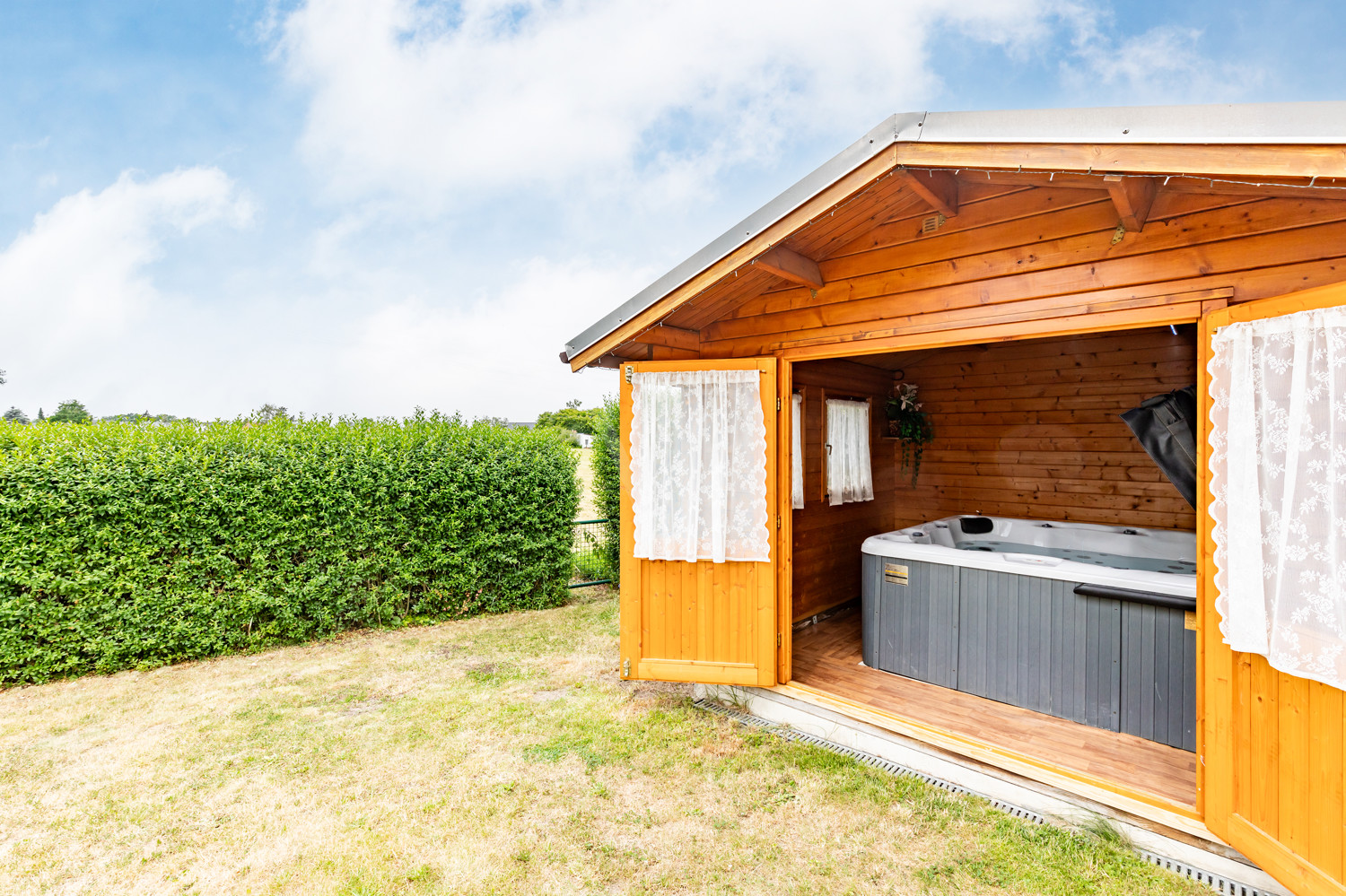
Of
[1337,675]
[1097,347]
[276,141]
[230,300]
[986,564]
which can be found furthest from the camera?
[230,300]

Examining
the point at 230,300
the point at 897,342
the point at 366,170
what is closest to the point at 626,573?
the point at 897,342

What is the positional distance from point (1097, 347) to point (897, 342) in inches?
129

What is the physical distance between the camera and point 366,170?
962 cm

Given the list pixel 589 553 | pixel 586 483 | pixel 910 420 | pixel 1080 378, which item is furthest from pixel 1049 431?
pixel 589 553

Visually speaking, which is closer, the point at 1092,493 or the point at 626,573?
the point at 626,573

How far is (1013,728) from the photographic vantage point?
128 inches

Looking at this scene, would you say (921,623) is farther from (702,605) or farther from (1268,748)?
(1268,748)

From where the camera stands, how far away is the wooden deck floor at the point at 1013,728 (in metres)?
2.75

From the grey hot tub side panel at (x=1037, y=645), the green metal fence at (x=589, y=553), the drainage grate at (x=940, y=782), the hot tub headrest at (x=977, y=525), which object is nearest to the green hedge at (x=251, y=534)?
the green metal fence at (x=589, y=553)

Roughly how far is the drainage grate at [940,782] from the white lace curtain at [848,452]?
2.25 meters

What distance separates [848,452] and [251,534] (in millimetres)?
4961

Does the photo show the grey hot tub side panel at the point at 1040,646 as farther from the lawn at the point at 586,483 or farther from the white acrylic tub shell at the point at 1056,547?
the lawn at the point at 586,483

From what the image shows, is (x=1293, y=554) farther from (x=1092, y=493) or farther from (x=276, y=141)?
(x=276, y=141)

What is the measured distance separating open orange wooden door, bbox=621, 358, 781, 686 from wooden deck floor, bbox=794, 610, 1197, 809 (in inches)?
23.8
